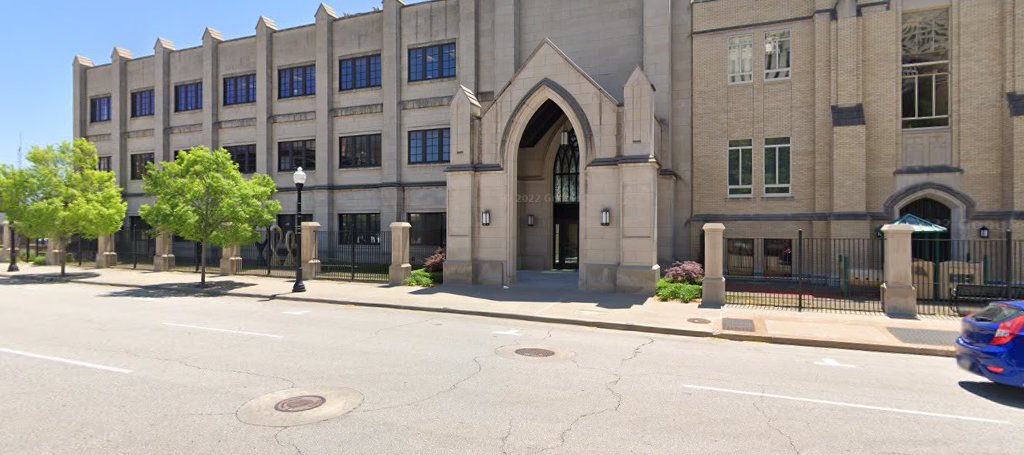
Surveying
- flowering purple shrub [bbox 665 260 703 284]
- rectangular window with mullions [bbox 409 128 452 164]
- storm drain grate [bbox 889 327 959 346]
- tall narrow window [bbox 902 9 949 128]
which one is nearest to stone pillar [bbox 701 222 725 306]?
flowering purple shrub [bbox 665 260 703 284]

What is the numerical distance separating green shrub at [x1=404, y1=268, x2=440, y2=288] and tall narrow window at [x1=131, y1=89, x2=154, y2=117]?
84.7 ft

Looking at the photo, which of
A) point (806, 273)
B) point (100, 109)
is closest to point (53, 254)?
point (100, 109)

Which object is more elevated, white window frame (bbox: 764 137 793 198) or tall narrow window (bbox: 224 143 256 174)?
tall narrow window (bbox: 224 143 256 174)

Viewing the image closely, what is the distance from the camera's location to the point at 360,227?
95.0ft

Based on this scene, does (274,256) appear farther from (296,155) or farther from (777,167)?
(777,167)

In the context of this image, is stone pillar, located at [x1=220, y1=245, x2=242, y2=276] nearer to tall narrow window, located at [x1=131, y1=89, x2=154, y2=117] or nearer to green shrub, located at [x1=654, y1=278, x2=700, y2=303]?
tall narrow window, located at [x1=131, y1=89, x2=154, y2=117]

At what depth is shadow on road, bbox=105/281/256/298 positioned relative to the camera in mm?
18938

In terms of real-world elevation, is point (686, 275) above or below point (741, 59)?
below

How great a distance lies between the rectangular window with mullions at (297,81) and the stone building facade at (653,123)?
3.75 ft

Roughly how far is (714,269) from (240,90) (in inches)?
1128

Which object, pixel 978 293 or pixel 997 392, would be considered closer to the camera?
pixel 997 392

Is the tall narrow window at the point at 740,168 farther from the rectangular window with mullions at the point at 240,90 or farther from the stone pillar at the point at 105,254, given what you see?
the stone pillar at the point at 105,254

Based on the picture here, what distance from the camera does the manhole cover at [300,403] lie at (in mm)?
6270

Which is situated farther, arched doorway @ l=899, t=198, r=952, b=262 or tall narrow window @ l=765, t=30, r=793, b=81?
tall narrow window @ l=765, t=30, r=793, b=81
